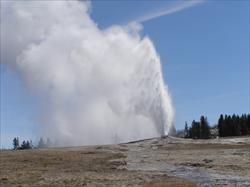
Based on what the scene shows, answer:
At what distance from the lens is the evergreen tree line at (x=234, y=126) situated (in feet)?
611

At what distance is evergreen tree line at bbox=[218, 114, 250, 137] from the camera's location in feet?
611

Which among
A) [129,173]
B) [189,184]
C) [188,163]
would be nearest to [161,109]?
[188,163]

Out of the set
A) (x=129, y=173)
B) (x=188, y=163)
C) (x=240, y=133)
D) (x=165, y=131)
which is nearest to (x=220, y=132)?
(x=240, y=133)

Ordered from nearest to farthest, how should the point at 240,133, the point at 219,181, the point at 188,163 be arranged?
the point at 219,181, the point at 188,163, the point at 240,133

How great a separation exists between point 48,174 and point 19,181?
6767mm

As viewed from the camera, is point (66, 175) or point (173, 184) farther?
point (66, 175)

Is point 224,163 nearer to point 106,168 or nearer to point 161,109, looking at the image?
point 106,168

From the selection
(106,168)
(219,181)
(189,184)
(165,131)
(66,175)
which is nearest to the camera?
(189,184)

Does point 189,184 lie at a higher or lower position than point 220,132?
lower

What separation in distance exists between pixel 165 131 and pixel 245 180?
390 feet

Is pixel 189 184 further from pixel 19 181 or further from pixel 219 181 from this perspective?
pixel 19 181

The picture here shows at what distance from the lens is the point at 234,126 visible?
188 m

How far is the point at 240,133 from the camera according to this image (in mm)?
185625

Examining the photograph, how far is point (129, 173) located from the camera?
50.7 m
